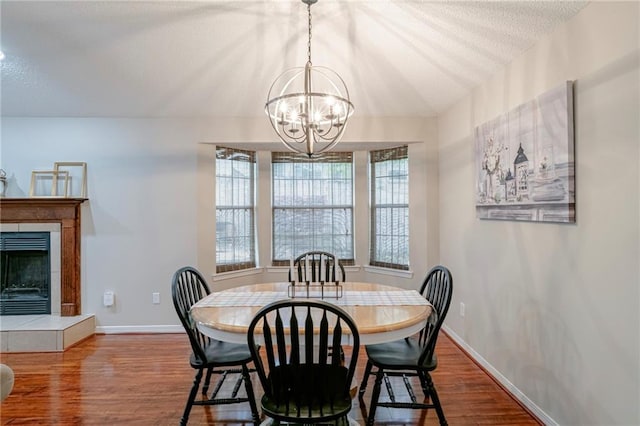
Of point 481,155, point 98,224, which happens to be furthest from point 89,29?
point 481,155

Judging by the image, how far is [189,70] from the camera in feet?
10.6

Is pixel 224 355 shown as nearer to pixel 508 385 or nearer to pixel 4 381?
pixel 4 381

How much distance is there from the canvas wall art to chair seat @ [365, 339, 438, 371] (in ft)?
3.53

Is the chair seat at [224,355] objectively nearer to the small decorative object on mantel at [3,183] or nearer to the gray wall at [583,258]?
the gray wall at [583,258]

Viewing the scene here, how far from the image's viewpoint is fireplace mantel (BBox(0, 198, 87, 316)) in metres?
3.84

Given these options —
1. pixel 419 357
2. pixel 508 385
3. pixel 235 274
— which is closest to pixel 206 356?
pixel 419 357

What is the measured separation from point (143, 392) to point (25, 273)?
2.33m

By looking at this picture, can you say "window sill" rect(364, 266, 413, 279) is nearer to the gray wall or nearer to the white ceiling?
the gray wall

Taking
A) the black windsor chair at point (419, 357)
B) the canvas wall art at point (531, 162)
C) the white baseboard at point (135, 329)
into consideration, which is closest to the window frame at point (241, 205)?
the white baseboard at point (135, 329)

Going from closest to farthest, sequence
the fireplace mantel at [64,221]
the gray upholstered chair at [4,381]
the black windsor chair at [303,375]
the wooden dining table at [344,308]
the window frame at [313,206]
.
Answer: the gray upholstered chair at [4,381] → the black windsor chair at [303,375] → the wooden dining table at [344,308] → the fireplace mantel at [64,221] → the window frame at [313,206]

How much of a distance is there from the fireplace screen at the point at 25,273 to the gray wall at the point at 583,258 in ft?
14.1

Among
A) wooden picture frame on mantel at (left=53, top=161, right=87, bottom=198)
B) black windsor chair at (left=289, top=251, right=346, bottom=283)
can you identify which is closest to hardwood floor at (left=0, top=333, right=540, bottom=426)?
black windsor chair at (left=289, top=251, right=346, bottom=283)

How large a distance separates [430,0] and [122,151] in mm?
3299

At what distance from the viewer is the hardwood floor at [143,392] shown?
7.68 feet
